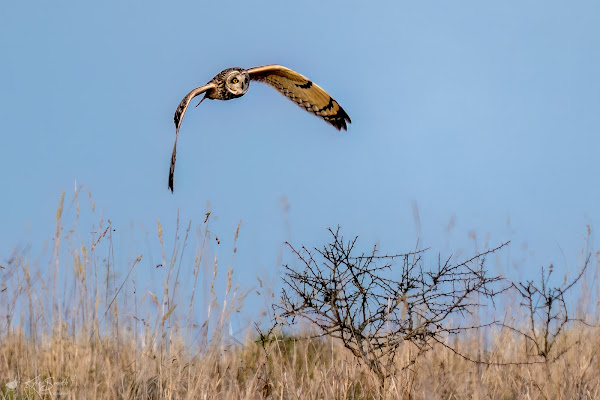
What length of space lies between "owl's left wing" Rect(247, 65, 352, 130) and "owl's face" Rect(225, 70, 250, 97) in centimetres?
35

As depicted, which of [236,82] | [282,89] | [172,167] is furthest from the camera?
[282,89]

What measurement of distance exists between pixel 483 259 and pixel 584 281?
2128 millimetres

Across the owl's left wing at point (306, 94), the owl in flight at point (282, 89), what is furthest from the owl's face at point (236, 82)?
the owl's left wing at point (306, 94)

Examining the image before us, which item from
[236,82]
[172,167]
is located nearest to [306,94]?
[236,82]

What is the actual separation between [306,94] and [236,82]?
1068 millimetres

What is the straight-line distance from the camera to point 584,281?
5.75m

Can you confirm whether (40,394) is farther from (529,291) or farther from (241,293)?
(529,291)

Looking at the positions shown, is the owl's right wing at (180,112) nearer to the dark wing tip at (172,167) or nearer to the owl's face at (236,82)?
the dark wing tip at (172,167)

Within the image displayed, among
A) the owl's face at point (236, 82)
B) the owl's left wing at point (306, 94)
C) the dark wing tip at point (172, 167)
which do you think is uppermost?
the owl's left wing at point (306, 94)

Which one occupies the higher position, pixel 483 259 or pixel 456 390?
pixel 483 259

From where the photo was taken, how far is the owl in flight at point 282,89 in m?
5.66

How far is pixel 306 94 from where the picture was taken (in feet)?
21.7

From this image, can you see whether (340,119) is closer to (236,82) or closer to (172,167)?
(236,82)

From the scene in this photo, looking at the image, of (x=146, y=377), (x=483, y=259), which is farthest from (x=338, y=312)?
(x=146, y=377)
